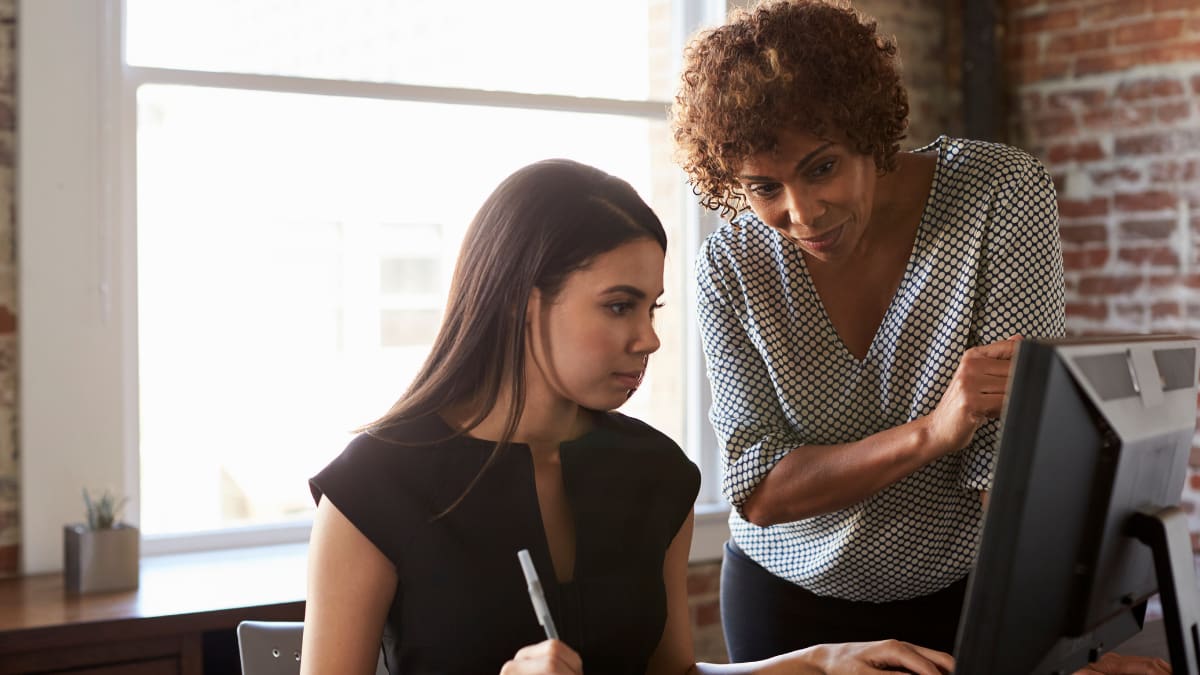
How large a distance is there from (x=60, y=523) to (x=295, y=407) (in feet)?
1.97

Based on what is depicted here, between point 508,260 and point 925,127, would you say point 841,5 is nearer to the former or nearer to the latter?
point 508,260

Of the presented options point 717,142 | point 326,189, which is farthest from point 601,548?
point 326,189

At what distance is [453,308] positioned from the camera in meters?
1.56

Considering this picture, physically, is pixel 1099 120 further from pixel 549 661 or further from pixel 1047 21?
pixel 549 661

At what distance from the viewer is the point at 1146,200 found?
3.40 metres

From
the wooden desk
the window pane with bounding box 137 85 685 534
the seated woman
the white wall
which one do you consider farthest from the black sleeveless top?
the window pane with bounding box 137 85 685 534

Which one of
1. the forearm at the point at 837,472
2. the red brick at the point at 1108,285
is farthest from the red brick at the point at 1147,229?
the forearm at the point at 837,472

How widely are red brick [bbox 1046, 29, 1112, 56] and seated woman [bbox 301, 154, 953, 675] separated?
238 centimetres

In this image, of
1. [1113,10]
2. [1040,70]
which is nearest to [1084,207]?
[1040,70]

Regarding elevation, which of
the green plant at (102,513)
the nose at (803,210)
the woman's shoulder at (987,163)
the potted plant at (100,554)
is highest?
the woman's shoulder at (987,163)

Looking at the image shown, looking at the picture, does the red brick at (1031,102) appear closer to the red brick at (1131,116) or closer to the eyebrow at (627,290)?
the red brick at (1131,116)

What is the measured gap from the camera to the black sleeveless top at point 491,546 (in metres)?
1.47

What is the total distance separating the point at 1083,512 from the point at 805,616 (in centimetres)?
89

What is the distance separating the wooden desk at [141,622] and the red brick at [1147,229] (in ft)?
7.56
